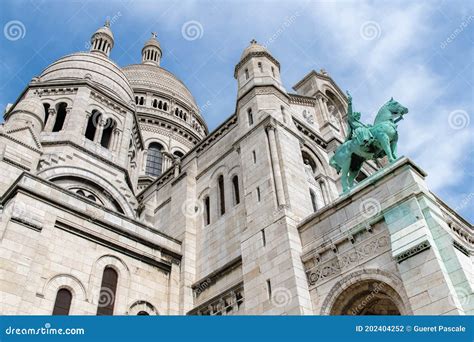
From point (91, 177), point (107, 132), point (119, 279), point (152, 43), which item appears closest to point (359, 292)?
point (119, 279)

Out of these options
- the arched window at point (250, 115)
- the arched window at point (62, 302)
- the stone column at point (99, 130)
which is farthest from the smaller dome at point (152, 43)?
the arched window at point (62, 302)

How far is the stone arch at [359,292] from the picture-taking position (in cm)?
1342

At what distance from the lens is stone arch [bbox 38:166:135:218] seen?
23.4 m

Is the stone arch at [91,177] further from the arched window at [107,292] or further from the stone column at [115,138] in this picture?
the arched window at [107,292]

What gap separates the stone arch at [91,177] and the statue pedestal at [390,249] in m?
13.0

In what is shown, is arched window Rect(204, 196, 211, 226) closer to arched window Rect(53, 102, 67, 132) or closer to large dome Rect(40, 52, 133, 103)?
arched window Rect(53, 102, 67, 132)

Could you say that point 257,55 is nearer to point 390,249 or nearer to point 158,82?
point 390,249

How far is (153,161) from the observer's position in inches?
1750

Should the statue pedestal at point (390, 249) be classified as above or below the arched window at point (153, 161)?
below

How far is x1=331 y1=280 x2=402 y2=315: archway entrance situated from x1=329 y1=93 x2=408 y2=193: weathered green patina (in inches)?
155

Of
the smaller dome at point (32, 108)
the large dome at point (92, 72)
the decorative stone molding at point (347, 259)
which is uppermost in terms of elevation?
the large dome at point (92, 72)

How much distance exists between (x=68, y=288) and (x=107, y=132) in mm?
15191

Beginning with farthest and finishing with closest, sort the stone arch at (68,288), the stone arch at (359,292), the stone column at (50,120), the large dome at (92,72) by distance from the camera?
the large dome at (92,72) → the stone column at (50,120) → the stone arch at (68,288) → the stone arch at (359,292)

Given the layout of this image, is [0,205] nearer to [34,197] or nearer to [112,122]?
[34,197]
